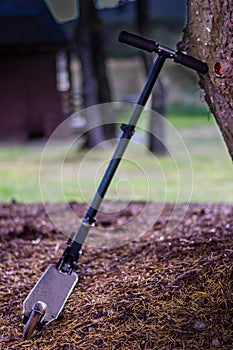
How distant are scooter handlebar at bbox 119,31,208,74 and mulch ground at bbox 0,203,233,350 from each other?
3.09 feet

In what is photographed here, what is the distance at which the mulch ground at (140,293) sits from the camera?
2.59 meters

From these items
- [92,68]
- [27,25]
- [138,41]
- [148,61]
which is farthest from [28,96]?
[138,41]

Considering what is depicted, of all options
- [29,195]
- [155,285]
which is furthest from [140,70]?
[155,285]

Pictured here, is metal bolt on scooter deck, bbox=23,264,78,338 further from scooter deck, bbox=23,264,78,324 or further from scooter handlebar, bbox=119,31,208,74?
scooter handlebar, bbox=119,31,208,74

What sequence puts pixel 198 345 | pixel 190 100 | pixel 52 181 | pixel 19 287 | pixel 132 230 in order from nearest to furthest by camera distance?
pixel 198 345 → pixel 19 287 → pixel 132 230 → pixel 52 181 → pixel 190 100

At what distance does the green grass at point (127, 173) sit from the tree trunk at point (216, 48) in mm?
1490

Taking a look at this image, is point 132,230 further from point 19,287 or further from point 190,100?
point 190,100

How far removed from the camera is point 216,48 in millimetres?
2744

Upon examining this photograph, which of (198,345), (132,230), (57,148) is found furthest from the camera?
(57,148)

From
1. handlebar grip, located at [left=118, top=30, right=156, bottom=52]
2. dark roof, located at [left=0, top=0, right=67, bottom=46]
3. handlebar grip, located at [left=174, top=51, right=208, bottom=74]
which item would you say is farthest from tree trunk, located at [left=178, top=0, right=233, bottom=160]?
dark roof, located at [left=0, top=0, right=67, bottom=46]

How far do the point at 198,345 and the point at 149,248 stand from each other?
3.82 feet

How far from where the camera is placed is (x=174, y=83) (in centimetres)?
2416

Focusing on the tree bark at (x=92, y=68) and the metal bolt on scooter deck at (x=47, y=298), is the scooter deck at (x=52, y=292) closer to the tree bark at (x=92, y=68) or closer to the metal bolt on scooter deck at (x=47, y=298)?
the metal bolt on scooter deck at (x=47, y=298)

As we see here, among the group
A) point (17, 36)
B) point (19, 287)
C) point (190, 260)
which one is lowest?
point (17, 36)
